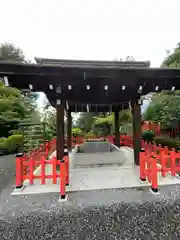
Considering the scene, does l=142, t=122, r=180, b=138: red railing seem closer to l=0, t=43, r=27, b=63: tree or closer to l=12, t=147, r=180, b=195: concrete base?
l=12, t=147, r=180, b=195: concrete base

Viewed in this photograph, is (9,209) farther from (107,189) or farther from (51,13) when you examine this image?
(51,13)

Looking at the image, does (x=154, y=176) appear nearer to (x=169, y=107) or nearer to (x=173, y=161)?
(x=173, y=161)

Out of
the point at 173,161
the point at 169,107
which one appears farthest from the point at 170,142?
the point at 173,161

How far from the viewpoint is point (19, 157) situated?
3.53 metres

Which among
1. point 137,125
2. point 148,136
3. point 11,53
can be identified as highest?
point 11,53

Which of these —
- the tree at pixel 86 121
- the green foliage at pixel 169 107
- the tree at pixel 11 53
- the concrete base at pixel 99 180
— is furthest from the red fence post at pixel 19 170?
the tree at pixel 11 53

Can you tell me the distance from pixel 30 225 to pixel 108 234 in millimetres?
1148

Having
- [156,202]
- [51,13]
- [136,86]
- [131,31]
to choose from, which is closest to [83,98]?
[136,86]

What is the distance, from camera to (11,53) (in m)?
21.1

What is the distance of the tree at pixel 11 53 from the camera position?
20516 millimetres

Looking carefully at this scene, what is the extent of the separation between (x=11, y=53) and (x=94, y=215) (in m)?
24.0

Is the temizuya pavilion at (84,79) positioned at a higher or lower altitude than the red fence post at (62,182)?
higher

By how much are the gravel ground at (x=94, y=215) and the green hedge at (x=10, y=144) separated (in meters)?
6.67

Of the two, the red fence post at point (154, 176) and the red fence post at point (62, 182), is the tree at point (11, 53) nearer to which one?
the red fence post at point (62, 182)
